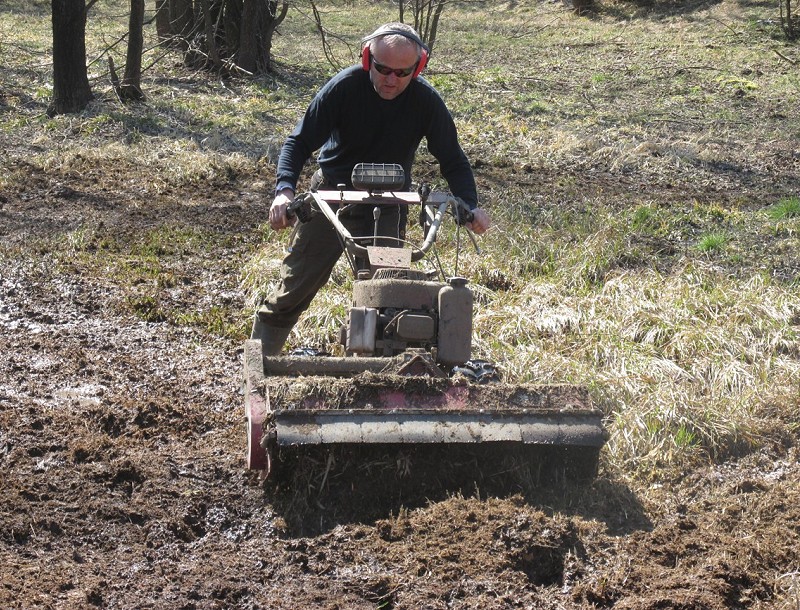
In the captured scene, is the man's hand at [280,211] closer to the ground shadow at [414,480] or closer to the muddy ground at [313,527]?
the muddy ground at [313,527]

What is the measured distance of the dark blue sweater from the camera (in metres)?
5.65

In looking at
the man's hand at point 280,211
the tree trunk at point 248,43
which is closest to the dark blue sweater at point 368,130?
the man's hand at point 280,211

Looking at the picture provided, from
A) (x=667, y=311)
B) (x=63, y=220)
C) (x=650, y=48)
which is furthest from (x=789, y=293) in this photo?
(x=650, y=48)

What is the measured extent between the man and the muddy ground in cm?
106

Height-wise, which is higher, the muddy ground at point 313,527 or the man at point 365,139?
the man at point 365,139

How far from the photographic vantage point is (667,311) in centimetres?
731

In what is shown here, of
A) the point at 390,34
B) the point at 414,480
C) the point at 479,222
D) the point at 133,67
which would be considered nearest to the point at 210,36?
the point at 133,67

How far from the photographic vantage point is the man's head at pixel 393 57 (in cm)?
533

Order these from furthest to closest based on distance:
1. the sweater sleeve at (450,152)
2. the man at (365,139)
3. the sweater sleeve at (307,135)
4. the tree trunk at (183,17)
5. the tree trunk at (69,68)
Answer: the tree trunk at (183,17), the tree trunk at (69,68), the sweater sleeve at (450,152), the sweater sleeve at (307,135), the man at (365,139)

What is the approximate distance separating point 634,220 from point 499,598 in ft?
20.2

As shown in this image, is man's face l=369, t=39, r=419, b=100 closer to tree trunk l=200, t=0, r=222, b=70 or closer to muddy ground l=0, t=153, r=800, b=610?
muddy ground l=0, t=153, r=800, b=610

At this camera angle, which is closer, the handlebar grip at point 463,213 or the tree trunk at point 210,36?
the handlebar grip at point 463,213

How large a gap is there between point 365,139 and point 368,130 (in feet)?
0.19

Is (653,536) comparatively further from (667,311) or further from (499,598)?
(667,311)
